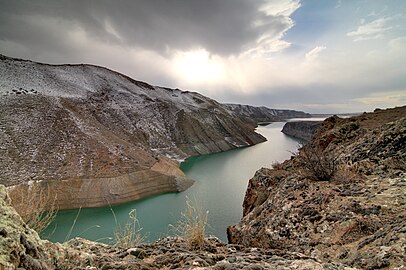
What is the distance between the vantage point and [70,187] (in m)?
23.5

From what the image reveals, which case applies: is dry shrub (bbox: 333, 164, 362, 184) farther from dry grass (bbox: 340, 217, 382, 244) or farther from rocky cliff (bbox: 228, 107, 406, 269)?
dry grass (bbox: 340, 217, 382, 244)

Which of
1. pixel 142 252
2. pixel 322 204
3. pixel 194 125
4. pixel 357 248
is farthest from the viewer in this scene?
pixel 194 125

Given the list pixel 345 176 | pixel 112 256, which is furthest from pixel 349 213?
pixel 112 256

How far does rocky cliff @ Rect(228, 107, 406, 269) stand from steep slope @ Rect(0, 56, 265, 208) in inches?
645

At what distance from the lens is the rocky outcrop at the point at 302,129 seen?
2815 inches

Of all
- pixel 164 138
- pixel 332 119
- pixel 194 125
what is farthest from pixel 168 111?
pixel 332 119

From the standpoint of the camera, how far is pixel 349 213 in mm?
4668

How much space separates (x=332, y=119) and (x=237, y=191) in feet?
35.3

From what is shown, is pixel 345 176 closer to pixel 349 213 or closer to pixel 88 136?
pixel 349 213

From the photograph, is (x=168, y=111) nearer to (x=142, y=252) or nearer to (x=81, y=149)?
(x=81, y=149)

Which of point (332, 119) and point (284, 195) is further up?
point (332, 119)

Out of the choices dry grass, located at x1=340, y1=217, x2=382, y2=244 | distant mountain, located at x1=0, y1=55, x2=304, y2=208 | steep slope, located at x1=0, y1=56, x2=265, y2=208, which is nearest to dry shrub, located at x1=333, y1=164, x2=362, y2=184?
dry grass, located at x1=340, y1=217, x2=382, y2=244

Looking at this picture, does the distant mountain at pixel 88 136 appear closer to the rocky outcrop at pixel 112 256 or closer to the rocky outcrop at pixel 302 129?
the rocky outcrop at pixel 112 256

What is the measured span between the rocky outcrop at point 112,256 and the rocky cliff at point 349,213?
1.02m
